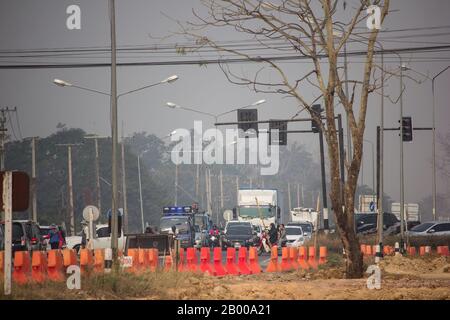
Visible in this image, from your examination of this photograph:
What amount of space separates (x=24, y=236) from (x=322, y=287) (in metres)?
13.5

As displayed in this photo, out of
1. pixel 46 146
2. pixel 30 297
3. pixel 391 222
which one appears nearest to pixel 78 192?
pixel 46 146

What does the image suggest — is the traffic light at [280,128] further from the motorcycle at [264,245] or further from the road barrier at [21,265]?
the road barrier at [21,265]

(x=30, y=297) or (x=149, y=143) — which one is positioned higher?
(x=149, y=143)

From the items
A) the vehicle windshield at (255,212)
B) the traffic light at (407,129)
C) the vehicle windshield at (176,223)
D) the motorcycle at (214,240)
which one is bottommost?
the motorcycle at (214,240)

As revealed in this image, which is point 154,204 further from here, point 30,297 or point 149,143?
point 30,297

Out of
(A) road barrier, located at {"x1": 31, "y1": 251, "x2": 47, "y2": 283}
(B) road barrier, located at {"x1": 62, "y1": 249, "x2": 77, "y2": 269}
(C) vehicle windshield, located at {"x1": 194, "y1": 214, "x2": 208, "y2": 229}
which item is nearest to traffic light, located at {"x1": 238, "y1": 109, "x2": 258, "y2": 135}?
(C) vehicle windshield, located at {"x1": 194, "y1": 214, "x2": 208, "y2": 229}

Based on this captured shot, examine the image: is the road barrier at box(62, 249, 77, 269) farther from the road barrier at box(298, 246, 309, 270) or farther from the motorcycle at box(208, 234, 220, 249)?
the motorcycle at box(208, 234, 220, 249)

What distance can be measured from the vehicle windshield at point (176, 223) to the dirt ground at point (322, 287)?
2902 cm

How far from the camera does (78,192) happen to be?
108 m

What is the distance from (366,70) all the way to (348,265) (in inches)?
214

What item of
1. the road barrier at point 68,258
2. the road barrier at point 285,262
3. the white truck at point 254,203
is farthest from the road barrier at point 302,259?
the white truck at point 254,203

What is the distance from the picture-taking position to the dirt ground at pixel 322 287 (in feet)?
70.8

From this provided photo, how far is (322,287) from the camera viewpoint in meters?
24.8
